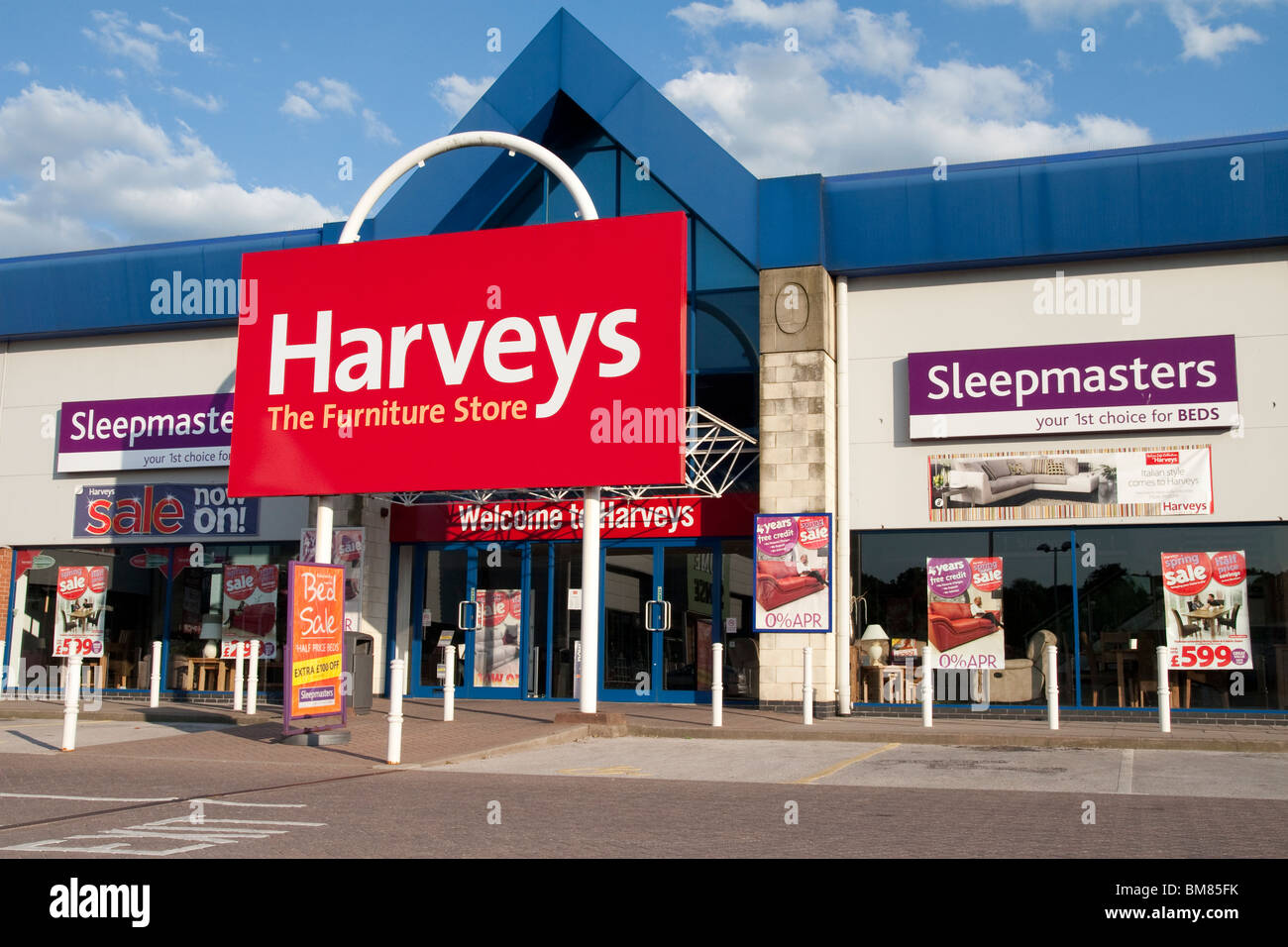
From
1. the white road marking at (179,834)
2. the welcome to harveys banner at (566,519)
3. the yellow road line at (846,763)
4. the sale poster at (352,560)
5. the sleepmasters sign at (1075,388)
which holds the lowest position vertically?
the yellow road line at (846,763)

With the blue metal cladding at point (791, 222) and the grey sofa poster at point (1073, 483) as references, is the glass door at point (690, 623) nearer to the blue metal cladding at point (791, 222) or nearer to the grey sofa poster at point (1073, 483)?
the grey sofa poster at point (1073, 483)

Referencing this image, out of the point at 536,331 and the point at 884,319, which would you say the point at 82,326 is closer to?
the point at 536,331

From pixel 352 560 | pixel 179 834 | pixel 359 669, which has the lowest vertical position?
A: pixel 179 834

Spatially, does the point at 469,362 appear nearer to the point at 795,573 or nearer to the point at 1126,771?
the point at 795,573

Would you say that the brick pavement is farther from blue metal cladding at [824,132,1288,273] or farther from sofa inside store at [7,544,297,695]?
blue metal cladding at [824,132,1288,273]

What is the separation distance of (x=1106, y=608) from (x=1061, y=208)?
631 cm

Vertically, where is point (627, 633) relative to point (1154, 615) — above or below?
below

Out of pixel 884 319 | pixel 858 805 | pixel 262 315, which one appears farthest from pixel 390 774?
pixel 884 319

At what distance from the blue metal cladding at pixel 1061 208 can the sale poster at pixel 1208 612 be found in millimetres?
4920

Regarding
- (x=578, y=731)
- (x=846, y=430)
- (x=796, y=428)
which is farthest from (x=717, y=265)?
(x=578, y=731)

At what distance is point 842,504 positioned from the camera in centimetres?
2006

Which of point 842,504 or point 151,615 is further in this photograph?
point 151,615

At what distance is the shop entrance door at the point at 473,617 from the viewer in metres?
22.3

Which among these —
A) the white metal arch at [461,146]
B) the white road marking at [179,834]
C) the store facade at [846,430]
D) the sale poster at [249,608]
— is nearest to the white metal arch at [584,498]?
the white metal arch at [461,146]
